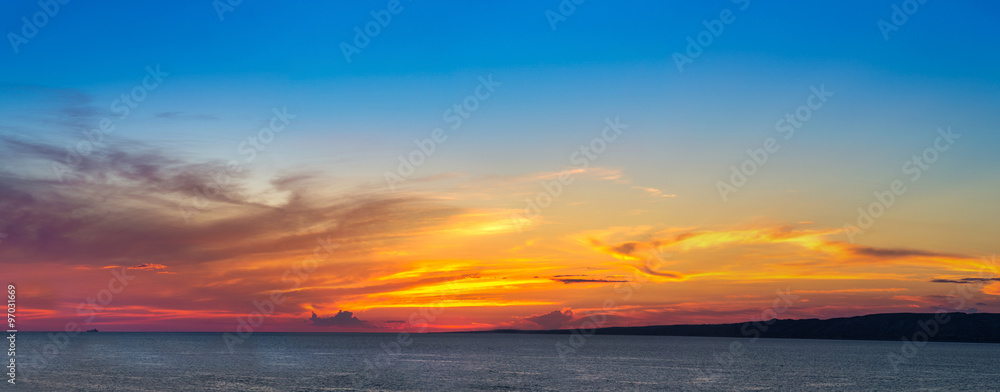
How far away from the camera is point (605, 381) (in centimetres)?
9719

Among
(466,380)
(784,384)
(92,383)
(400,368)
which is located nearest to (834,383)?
(784,384)

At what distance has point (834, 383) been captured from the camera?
102750mm

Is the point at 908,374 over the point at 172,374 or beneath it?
Result: beneath

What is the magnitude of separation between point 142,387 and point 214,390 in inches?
414

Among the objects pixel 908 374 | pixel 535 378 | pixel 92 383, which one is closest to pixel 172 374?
pixel 92 383

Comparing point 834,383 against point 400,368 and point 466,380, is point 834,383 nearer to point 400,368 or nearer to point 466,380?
point 466,380

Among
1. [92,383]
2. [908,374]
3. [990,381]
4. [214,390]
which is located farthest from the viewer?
[908,374]

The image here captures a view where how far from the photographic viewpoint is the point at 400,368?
117 meters

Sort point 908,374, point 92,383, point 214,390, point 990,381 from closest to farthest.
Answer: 1. point 214,390
2. point 92,383
3. point 990,381
4. point 908,374

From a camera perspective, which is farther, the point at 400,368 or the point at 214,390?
the point at 400,368

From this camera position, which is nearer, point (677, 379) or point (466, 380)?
point (466, 380)

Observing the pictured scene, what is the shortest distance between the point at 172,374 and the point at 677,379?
7612cm

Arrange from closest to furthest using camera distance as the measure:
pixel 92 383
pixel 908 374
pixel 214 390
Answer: pixel 214 390, pixel 92 383, pixel 908 374

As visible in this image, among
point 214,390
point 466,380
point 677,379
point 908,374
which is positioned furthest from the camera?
point 908,374
